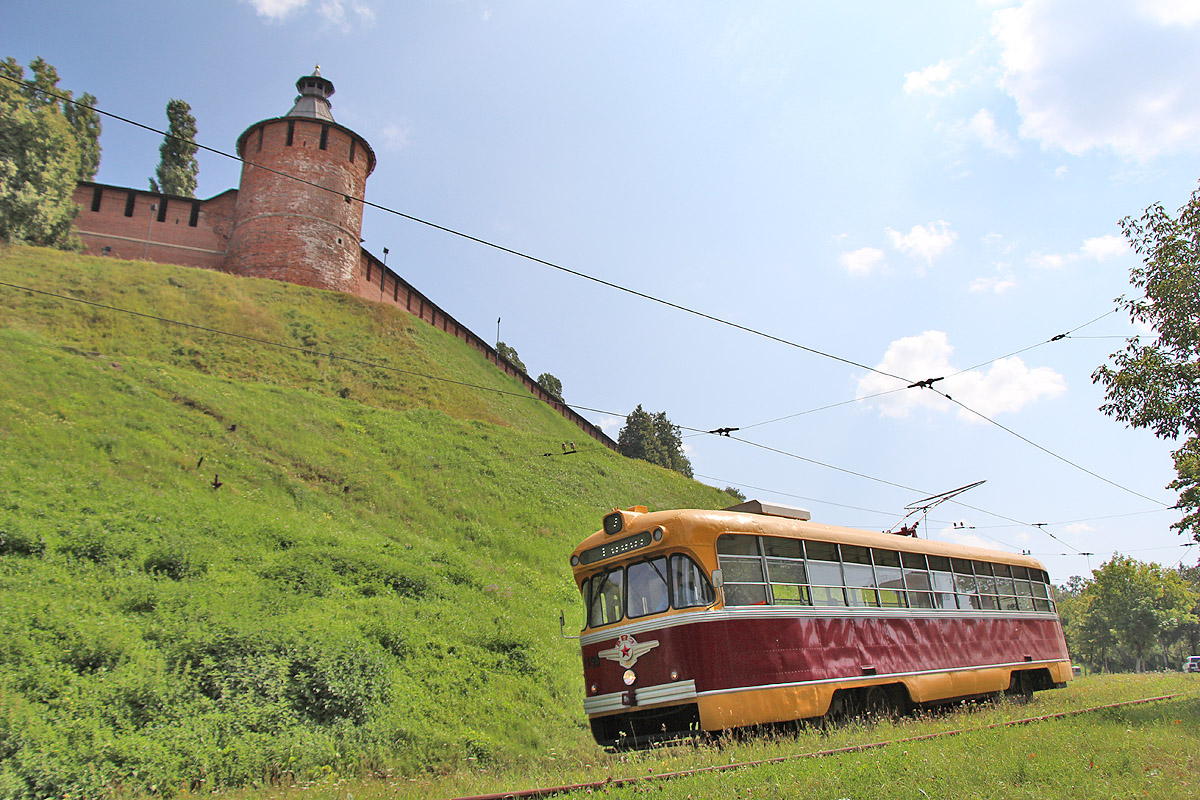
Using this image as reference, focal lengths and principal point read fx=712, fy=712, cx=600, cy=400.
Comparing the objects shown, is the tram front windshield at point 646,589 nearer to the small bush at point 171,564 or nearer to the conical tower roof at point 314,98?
the small bush at point 171,564

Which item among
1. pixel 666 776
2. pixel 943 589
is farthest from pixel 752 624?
pixel 943 589

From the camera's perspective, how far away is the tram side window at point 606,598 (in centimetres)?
1018

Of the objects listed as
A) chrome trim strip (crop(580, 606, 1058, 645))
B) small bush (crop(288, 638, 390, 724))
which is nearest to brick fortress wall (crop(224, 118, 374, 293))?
small bush (crop(288, 638, 390, 724))

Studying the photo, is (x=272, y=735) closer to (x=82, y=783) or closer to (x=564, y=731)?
(x=82, y=783)

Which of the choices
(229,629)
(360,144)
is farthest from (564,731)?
(360,144)

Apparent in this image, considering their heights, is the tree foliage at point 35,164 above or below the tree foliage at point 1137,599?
above

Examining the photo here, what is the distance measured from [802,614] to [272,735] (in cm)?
749

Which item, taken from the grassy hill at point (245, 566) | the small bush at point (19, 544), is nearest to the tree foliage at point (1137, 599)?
the grassy hill at point (245, 566)

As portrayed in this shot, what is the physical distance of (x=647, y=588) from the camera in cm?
981

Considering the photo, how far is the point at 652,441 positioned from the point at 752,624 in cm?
5524

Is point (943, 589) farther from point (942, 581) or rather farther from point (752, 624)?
point (752, 624)

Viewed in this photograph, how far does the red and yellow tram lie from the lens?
910 cm

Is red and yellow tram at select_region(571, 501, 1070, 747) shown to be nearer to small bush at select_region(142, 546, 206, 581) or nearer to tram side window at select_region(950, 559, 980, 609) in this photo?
tram side window at select_region(950, 559, 980, 609)

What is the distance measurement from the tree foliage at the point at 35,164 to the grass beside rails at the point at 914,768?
4353 centimetres
